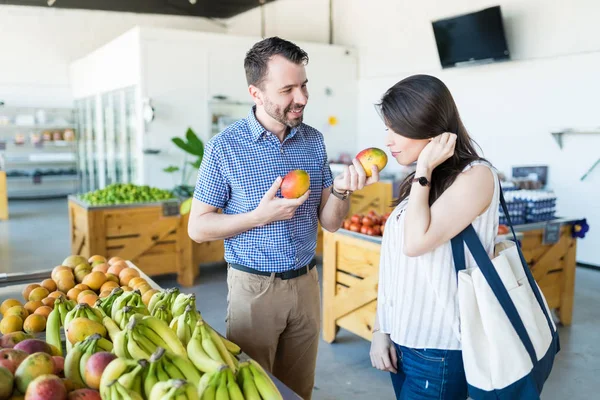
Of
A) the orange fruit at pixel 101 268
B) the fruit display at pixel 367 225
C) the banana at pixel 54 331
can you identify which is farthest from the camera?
the fruit display at pixel 367 225

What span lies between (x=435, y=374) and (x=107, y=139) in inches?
408

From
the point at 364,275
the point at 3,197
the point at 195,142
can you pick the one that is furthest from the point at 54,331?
the point at 3,197

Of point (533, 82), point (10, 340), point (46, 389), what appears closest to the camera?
point (46, 389)

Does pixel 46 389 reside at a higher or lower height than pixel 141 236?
higher

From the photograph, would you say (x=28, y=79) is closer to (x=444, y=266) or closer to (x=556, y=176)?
(x=556, y=176)

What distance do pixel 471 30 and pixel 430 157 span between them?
6233 mm

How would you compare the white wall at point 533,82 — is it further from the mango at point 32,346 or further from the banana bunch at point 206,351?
the mango at point 32,346

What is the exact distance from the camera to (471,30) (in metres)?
7.03

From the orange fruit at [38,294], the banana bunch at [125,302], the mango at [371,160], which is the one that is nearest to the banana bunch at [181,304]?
the banana bunch at [125,302]

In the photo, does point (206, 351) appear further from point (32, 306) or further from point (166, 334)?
point (32, 306)

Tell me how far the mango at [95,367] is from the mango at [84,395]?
0.04 m

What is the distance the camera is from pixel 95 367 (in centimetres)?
123

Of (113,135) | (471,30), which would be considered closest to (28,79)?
(113,135)

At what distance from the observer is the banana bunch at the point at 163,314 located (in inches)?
62.5
